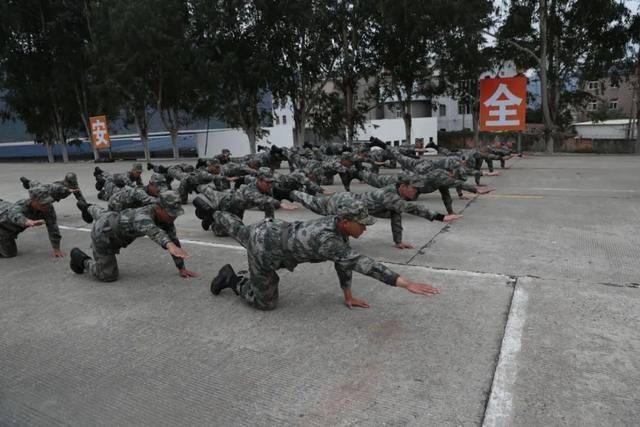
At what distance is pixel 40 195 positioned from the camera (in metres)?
6.55

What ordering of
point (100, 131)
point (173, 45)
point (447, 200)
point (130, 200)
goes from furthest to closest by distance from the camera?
point (100, 131), point (173, 45), point (447, 200), point (130, 200)

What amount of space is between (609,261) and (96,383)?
587 cm

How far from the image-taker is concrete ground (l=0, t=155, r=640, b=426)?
10.0ft

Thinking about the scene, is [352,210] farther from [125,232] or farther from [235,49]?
[235,49]

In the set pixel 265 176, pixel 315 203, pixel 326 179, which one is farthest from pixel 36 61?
pixel 315 203

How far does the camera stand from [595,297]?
4.67 meters

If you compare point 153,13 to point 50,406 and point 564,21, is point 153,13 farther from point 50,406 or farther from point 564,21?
point 50,406

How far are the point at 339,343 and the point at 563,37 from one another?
2675 cm

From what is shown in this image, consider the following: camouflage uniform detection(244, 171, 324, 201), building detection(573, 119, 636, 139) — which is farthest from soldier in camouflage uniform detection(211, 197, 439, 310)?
building detection(573, 119, 636, 139)

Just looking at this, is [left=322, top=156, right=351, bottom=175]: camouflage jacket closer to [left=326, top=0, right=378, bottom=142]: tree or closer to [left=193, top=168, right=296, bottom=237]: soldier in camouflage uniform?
[left=193, top=168, right=296, bottom=237]: soldier in camouflage uniform

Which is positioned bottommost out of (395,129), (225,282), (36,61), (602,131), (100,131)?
(225,282)

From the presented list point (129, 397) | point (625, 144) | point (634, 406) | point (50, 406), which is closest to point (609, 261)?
point (634, 406)

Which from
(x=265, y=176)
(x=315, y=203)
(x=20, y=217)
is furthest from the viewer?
(x=265, y=176)

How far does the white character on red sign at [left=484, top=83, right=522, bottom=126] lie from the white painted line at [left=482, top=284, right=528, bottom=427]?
17574mm
